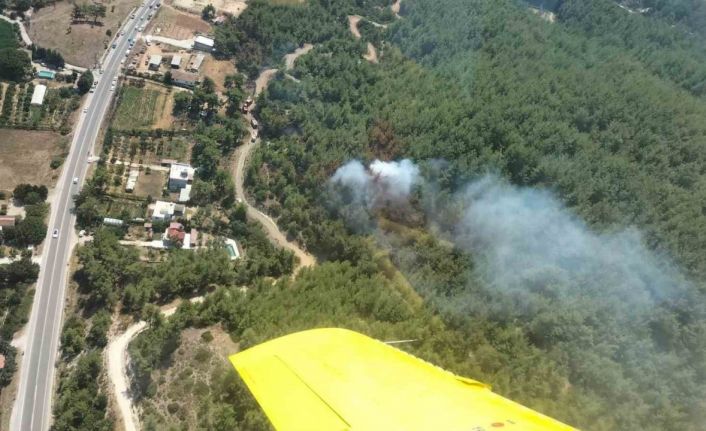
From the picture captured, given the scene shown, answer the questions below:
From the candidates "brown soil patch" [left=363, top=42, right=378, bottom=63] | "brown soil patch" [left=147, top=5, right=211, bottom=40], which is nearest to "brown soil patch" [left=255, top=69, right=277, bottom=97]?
"brown soil patch" [left=147, top=5, right=211, bottom=40]

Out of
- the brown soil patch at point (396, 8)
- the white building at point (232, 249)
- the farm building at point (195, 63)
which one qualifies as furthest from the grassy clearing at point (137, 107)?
the brown soil patch at point (396, 8)

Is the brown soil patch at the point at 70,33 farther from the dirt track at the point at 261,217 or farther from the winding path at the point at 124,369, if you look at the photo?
the winding path at the point at 124,369

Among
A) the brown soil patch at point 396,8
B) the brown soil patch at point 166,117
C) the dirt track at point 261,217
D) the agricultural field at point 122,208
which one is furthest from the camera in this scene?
the brown soil patch at point 396,8

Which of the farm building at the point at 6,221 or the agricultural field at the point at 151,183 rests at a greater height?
the agricultural field at the point at 151,183

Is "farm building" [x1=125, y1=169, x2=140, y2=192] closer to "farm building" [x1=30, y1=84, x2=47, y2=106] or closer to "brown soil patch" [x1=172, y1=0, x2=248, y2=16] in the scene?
"farm building" [x1=30, y1=84, x2=47, y2=106]

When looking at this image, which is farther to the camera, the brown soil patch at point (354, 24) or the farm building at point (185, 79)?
the brown soil patch at point (354, 24)

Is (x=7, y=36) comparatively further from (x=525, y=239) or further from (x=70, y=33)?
(x=525, y=239)

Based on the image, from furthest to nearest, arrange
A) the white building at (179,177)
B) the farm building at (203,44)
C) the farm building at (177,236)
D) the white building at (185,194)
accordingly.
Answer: the farm building at (203,44) → the white building at (179,177) → the white building at (185,194) → the farm building at (177,236)
